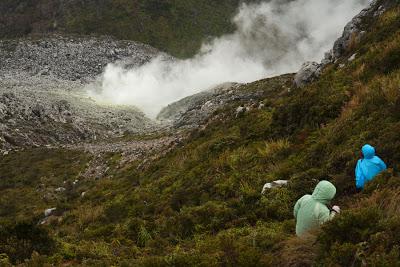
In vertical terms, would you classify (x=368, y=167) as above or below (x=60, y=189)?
below

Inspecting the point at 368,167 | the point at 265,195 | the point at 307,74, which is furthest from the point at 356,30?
the point at 368,167

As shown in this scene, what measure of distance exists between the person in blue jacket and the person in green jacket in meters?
1.81

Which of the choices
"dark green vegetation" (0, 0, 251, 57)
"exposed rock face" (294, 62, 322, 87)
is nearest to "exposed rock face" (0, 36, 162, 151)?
"dark green vegetation" (0, 0, 251, 57)

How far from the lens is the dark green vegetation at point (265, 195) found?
7469mm

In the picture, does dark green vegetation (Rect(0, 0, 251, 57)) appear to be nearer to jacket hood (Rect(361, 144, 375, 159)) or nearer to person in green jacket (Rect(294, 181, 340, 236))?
jacket hood (Rect(361, 144, 375, 159))

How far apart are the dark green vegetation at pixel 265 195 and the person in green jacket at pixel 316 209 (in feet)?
1.54

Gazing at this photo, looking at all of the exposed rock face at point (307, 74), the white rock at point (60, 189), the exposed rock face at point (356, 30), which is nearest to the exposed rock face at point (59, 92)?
the white rock at point (60, 189)

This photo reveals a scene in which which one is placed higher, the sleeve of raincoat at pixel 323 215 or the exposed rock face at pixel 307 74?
the exposed rock face at pixel 307 74

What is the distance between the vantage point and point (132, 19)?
85.7 meters

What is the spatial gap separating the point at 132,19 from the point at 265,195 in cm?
7725

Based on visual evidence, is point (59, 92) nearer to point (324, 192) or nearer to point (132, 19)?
point (132, 19)

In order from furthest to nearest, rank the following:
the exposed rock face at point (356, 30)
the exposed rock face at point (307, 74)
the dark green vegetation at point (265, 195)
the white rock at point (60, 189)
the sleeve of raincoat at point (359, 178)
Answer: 1. the white rock at point (60, 189)
2. the exposed rock face at point (356, 30)
3. the exposed rock face at point (307, 74)
4. the sleeve of raincoat at point (359, 178)
5. the dark green vegetation at point (265, 195)

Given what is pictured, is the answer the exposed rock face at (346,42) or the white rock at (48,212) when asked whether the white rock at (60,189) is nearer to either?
the white rock at (48,212)

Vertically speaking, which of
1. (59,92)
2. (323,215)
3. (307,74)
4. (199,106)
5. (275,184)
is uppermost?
(59,92)
